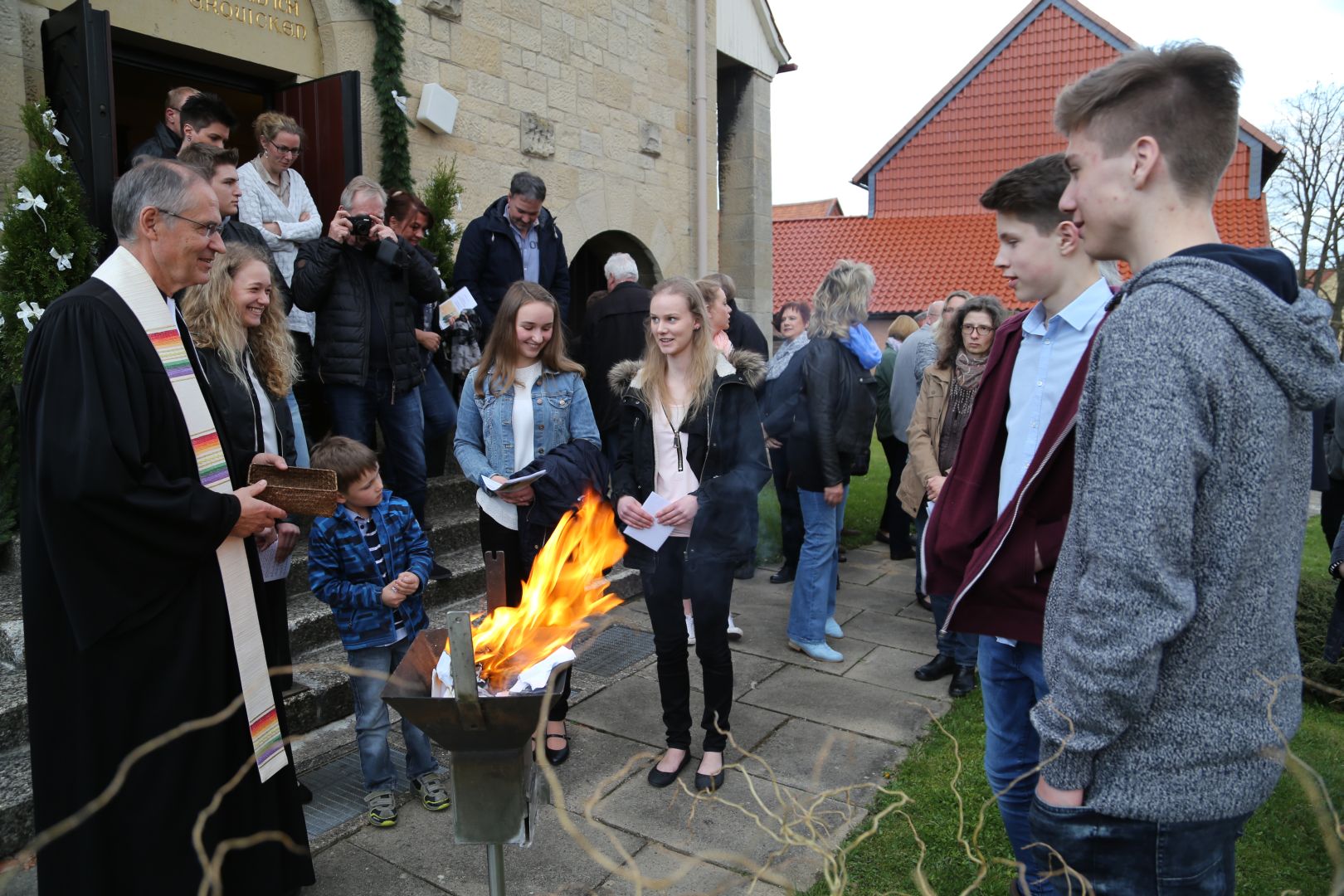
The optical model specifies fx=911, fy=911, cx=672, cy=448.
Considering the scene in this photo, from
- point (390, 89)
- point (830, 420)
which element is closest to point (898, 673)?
point (830, 420)

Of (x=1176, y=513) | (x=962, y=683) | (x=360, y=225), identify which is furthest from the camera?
(x=360, y=225)

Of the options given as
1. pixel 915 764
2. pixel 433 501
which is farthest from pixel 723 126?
pixel 915 764

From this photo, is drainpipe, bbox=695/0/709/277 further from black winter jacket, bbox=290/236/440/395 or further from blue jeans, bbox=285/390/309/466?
blue jeans, bbox=285/390/309/466

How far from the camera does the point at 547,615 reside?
8.58 ft

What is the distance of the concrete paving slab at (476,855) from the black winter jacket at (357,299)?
8.77ft

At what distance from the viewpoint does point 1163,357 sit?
1.46m

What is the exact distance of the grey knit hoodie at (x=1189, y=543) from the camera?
1.45 meters

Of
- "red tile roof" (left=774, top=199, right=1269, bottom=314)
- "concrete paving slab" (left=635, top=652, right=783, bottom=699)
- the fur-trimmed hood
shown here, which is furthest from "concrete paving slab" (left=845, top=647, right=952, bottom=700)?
"red tile roof" (left=774, top=199, right=1269, bottom=314)

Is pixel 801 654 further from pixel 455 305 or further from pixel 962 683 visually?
pixel 455 305

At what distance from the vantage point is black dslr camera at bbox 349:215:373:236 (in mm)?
5191

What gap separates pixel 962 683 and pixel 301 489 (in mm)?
3724

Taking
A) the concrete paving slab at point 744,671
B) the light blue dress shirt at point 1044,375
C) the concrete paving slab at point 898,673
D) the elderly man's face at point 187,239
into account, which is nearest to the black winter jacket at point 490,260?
the concrete paving slab at point 744,671

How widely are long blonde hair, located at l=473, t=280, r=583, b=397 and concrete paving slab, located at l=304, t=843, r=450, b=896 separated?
2038mm

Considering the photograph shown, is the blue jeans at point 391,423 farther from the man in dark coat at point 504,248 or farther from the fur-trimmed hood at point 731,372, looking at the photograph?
the fur-trimmed hood at point 731,372
